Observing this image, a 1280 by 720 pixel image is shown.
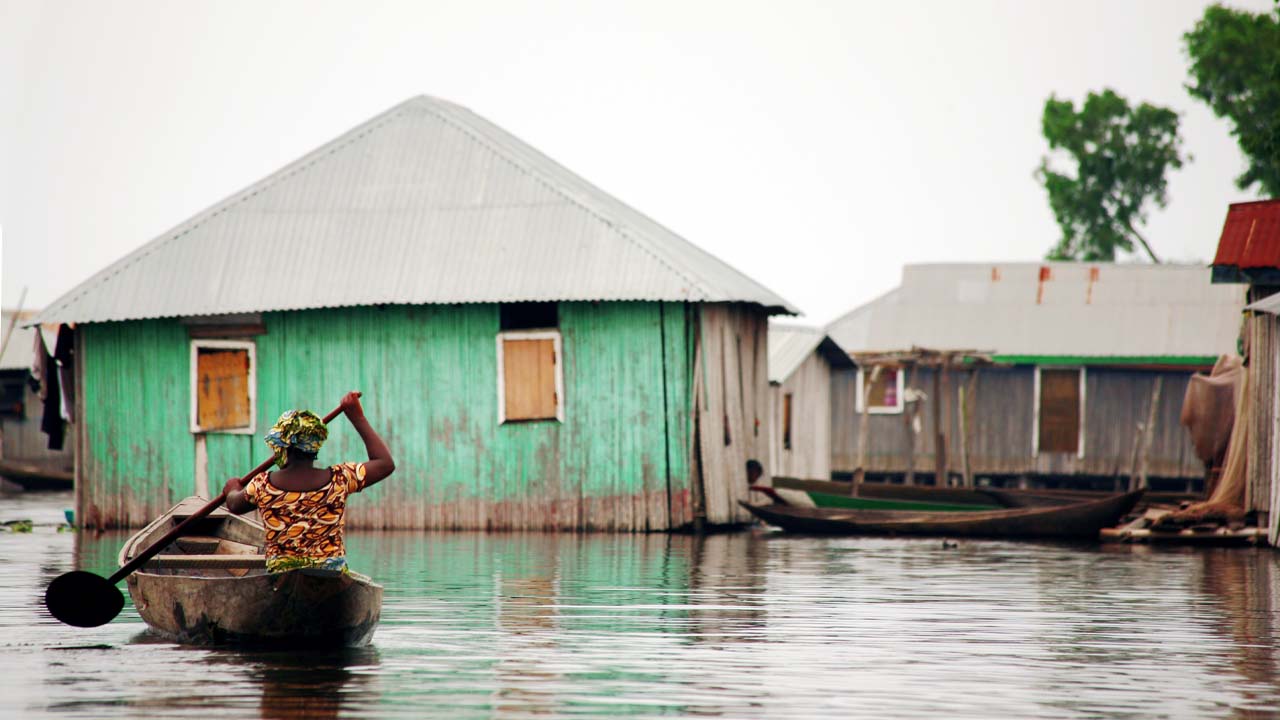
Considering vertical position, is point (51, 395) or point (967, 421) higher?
point (51, 395)

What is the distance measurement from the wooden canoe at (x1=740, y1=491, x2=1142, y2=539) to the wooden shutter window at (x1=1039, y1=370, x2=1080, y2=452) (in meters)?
14.2

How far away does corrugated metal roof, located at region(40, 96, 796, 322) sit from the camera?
23.0 metres

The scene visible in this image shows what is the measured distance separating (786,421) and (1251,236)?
11627 millimetres

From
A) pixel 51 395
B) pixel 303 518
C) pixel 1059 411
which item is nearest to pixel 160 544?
pixel 303 518

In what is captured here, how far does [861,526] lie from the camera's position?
78.4 ft

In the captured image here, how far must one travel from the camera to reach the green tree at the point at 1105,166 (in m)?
51.8

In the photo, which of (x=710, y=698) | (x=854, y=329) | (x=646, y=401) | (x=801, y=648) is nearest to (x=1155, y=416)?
(x=854, y=329)

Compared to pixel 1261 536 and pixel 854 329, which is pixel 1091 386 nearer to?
pixel 854 329

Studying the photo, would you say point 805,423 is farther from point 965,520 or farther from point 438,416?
point 438,416

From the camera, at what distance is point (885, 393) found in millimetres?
38969

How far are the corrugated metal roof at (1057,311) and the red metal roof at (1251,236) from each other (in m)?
13.9

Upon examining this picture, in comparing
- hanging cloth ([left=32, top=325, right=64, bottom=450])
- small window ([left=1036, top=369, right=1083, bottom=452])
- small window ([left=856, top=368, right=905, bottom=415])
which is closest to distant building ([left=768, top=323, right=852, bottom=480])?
small window ([left=856, top=368, right=905, bottom=415])

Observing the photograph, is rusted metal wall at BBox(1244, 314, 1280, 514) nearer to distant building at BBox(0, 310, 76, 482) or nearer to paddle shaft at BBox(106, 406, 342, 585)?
paddle shaft at BBox(106, 406, 342, 585)

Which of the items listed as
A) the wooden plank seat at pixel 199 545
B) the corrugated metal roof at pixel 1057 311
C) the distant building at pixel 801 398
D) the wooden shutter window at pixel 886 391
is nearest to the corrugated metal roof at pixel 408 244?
the distant building at pixel 801 398
